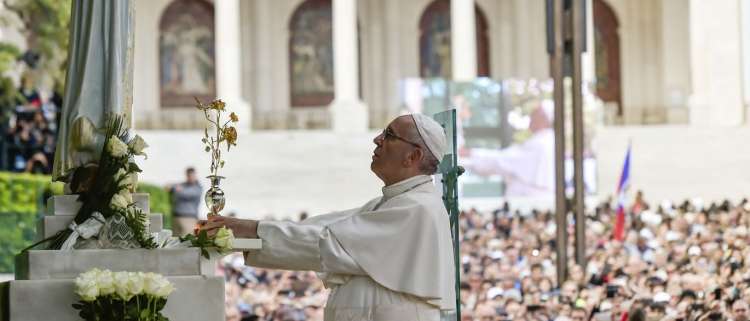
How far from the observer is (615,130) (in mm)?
45812

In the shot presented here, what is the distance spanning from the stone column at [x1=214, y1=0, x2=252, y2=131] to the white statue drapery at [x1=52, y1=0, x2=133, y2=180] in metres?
40.0

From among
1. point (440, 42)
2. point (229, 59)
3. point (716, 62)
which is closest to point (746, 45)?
point (716, 62)

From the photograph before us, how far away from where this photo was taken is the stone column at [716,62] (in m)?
46.3

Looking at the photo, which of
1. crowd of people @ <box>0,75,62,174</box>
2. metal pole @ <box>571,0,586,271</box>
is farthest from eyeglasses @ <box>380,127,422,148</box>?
crowd of people @ <box>0,75,62,174</box>

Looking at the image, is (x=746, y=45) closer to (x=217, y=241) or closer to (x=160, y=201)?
(x=160, y=201)

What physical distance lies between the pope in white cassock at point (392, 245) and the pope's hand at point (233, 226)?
0.32ft

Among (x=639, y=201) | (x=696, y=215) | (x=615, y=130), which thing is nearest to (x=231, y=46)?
(x=615, y=130)

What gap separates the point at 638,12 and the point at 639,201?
24.7 m

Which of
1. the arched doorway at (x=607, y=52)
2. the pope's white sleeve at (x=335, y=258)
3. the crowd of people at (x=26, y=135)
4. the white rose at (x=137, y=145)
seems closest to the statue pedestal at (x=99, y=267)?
the pope's white sleeve at (x=335, y=258)

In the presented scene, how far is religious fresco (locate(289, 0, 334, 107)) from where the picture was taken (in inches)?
2146

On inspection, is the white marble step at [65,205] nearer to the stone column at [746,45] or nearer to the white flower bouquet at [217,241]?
the white flower bouquet at [217,241]

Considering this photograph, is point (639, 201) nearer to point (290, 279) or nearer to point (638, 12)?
point (290, 279)

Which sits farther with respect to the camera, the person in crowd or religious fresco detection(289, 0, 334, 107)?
religious fresco detection(289, 0, 334, 107)

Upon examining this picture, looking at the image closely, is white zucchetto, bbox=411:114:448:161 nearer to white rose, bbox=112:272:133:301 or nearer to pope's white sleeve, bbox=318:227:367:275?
pope's white sleeve, bbox=318:227:367:275
